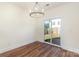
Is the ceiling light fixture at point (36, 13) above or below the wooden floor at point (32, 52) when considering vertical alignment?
above

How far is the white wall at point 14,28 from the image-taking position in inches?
62.4

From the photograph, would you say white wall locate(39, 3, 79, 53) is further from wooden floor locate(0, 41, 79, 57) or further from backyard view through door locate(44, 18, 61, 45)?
backyard view through door locate(44, 18, 61, 45)

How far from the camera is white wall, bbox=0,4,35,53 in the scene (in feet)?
5.20

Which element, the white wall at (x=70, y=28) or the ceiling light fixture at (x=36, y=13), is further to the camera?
the white wall at (x=70, y=28)

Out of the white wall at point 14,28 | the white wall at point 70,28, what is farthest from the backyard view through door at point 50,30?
the white wall at point 70,28

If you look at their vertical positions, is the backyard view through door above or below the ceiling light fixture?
below

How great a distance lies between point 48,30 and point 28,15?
23.4 inches

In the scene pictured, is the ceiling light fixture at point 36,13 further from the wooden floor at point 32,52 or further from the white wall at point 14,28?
the wooden floor at point 32,52

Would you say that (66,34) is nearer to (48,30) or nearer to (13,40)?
(48,30)

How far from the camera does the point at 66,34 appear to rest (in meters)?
3.48

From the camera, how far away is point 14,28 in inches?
63.6

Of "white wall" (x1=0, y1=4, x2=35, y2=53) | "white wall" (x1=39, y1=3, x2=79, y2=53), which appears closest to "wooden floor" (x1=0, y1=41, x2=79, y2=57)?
"white wall" (x1=0, y1=4, x2=35, y2=53)

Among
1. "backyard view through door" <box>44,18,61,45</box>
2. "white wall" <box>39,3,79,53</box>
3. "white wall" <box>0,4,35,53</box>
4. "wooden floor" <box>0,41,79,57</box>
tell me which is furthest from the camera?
"white wall" <box>39,3,79,53</box>

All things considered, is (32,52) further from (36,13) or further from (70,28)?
(70,28)
